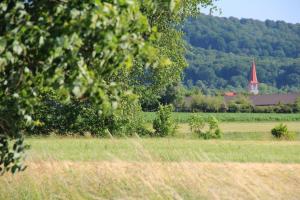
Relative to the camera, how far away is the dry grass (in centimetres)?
1294

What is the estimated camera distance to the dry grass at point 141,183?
12944mm

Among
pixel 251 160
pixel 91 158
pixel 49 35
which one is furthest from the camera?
pixel 251 160

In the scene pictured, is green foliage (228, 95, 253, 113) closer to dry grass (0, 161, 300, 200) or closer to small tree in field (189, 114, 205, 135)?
small tree in field (189, 114, 205, 135)

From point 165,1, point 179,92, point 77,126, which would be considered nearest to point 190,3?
point 77,126

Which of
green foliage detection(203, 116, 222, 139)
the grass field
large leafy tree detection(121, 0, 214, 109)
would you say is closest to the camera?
the grass field

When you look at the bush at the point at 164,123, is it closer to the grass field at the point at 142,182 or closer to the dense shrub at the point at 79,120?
the dense shrub at the point at 79,120

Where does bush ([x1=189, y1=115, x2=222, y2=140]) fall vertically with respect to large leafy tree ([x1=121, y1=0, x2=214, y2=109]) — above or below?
below

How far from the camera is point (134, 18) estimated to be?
24.9ft

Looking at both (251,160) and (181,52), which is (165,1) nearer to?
(251,160)

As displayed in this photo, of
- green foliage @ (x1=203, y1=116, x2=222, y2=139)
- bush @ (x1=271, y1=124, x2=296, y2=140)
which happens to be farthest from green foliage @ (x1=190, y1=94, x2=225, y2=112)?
green foliage @ (x1=203, y1=116, x2=222, y2=139)

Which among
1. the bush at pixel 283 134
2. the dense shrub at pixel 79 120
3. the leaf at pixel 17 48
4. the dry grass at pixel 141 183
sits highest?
the leaf at pixel 17 48

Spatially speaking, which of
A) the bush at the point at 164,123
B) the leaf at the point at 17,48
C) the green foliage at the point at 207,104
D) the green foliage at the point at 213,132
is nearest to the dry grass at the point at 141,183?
the leaf at the point at 17,48

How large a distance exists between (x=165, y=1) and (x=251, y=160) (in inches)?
605

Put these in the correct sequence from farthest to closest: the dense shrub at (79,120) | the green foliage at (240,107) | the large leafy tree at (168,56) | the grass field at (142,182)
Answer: the green foliage at (240,107), the large leafy tree at (168,56), the dense shrub at (79,120), the grass field at (142,182)
